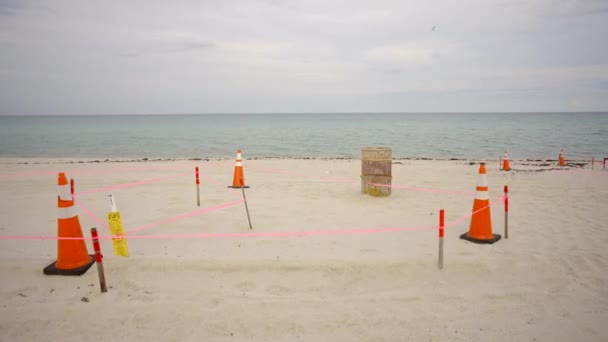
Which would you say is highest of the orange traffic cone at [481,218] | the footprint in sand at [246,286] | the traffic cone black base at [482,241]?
the orange traffic cone at [481,218]

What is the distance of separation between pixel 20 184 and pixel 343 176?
1063 centimetres

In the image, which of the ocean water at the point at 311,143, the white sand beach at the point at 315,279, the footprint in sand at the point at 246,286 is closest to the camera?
the white sand beach at the point at 315,279

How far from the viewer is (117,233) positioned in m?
4.69

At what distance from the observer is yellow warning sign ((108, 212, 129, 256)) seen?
4590mm

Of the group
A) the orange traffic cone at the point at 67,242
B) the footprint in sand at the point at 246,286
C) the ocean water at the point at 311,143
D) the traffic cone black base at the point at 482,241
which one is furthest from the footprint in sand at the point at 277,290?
the ocean water at the point at 311,143

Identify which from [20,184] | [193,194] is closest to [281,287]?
[193,194]

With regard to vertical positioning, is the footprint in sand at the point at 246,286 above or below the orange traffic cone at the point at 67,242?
below

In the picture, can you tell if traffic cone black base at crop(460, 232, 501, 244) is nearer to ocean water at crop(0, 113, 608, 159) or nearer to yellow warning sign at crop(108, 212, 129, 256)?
yellow warning sign at crop(108, 212, 129, 256)

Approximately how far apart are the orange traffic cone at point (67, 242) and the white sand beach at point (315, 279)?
5.7 inches

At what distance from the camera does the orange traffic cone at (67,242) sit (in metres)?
4.38

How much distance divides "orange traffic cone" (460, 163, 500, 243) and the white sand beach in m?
0.20

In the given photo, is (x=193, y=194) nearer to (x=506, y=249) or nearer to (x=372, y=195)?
(x=372, y=195)

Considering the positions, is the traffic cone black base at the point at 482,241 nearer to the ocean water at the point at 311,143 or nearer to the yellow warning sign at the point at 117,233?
the yellow warning sign at the point at 117,233

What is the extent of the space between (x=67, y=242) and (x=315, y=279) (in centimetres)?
308
